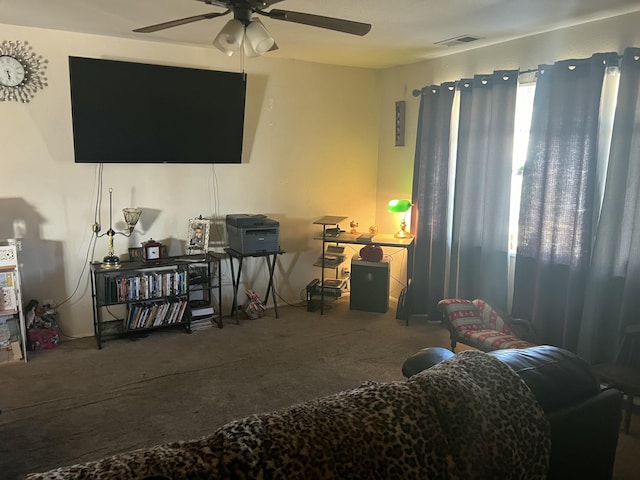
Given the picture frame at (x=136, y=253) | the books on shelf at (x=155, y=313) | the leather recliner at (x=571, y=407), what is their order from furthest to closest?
the picture frame at (x=136, y=253), the books on shelf at (x=155, y=313), the leather recliner at (x=571, y=407)

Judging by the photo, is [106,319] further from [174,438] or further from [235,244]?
[174,438]

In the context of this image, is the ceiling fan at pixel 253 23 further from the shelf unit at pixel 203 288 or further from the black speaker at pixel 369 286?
the black speaker at pixel 369 286

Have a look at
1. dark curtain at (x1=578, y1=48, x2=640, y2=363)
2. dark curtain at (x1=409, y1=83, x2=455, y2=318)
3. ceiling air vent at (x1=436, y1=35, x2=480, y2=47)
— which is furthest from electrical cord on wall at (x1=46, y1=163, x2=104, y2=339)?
dark curtain at (x1=578, y1=48, x2=640, y2=363)

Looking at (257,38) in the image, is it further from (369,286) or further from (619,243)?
(369,286)

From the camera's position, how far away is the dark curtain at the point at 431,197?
4.36 m

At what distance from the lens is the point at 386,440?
1268mm

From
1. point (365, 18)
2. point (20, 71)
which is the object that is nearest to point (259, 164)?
point (365, 18)

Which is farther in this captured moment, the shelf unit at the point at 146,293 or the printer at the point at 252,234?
Result: the printer at the point at 252,234

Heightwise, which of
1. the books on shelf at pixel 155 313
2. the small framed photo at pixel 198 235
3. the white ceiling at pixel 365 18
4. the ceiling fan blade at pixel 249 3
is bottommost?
the books on shelf at pixel 155 313

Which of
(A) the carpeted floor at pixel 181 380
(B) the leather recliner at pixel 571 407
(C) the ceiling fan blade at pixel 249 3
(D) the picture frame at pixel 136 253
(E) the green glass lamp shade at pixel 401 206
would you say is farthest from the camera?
(E) the green glass lamp shade at pixel 401 206

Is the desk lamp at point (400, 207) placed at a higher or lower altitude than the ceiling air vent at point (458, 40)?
lower

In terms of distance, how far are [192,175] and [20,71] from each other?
4.89ft

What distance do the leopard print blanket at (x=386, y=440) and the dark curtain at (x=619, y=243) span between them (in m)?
1.99

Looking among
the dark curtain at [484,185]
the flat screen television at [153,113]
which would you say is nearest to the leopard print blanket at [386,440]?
the dark curtain at [484,185]
